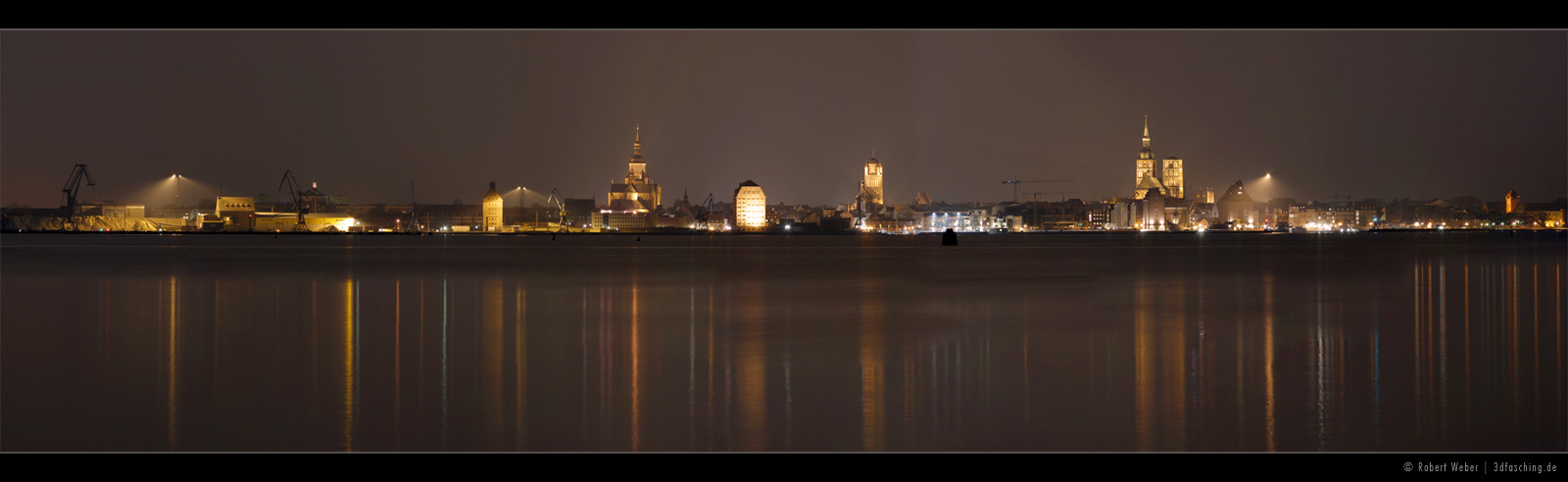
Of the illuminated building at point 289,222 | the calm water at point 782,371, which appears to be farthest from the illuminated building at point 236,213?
the calm water at point 782,371

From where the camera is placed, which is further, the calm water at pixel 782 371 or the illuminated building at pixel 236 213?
the illuminated building at pixel 236 213

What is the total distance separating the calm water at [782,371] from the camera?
323 inches

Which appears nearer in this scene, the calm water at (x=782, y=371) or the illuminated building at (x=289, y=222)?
the calm water at (x=782, y=371)

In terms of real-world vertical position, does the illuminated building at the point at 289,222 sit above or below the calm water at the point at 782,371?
above

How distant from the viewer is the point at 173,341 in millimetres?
14547

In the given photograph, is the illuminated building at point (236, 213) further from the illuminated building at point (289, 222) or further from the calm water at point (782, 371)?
the calm water at point (782, 371)

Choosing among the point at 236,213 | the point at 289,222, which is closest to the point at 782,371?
the point at 289,222

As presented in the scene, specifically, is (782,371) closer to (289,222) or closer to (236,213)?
(289,222)

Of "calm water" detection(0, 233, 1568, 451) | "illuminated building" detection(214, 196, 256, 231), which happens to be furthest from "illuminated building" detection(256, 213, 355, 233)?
"calm water" detection(0, 233, 1568, 451)

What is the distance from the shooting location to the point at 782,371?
1164 cm

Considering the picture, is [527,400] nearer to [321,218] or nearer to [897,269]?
[897,269]

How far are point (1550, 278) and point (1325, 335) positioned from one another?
66.8 feet

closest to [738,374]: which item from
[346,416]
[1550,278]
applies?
[346,416]

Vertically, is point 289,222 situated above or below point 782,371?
above
